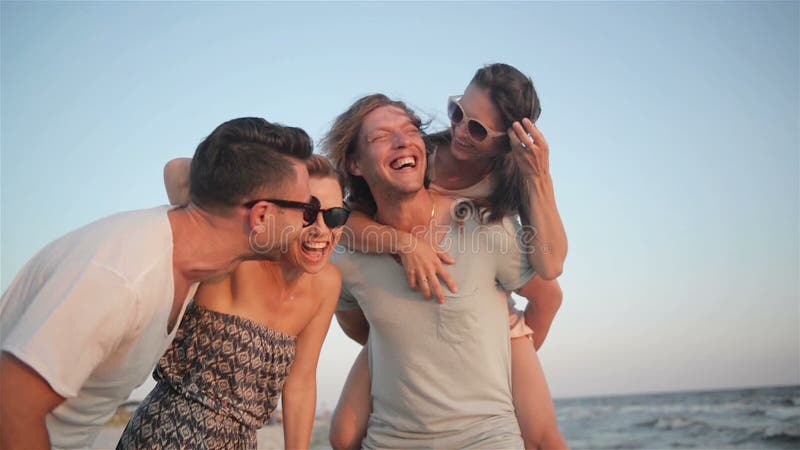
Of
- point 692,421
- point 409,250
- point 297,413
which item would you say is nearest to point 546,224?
point 409,250

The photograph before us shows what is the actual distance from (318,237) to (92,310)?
1.36m

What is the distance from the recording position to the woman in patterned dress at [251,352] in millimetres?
3340

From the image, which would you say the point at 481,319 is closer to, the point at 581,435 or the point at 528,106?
the point at 528,106

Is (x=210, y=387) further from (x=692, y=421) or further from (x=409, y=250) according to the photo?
(x=692, y=421)

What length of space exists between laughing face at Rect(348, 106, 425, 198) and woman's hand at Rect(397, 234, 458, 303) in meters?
0.38

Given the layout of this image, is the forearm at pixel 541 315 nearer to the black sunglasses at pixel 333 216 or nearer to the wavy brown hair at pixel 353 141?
the wavy brown hair at pixel 353 141

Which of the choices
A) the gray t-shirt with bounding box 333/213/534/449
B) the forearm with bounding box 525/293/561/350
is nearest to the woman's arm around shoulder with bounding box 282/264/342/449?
the gray t-shirt with bounding box 333/213/534/449

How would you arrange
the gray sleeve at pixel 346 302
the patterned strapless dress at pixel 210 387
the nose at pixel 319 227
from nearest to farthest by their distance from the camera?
the patterned strapless dress at pixel 210 387 → the nose at pixel 319 227 → the gray sleeve at pixel 346 302

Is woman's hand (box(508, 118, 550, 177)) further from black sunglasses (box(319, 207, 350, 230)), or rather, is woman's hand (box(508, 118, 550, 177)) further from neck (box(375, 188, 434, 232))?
black sunglasses (box(319, 207, 350, 230))

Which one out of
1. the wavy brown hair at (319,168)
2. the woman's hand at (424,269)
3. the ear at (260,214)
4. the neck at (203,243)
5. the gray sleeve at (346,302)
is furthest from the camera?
the gray sleeve at (346,302)

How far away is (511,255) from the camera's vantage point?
4.28 m

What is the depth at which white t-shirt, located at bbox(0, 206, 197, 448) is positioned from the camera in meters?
2.54

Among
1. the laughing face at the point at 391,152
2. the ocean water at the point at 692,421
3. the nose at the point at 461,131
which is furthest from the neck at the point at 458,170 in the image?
the ocean water at the point at 692,421

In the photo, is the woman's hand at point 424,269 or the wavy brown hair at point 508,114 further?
the wavy brown hair at point 508,114
